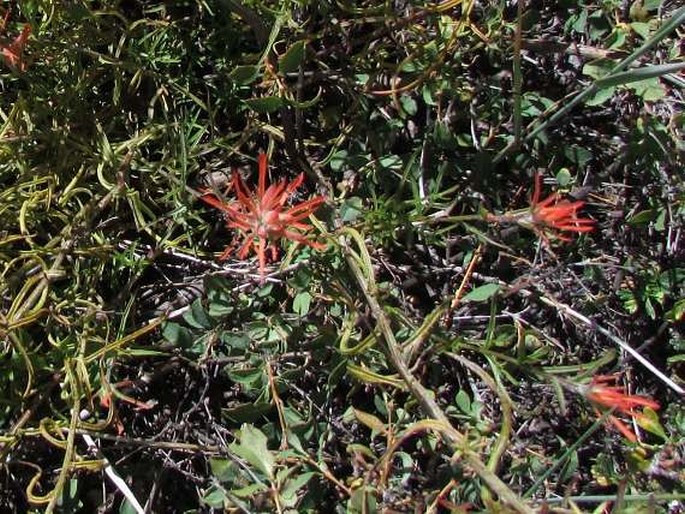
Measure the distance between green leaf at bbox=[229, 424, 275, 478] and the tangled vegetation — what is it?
68 millimetres

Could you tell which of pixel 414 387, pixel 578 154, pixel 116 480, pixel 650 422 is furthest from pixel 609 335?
pixel 116 480

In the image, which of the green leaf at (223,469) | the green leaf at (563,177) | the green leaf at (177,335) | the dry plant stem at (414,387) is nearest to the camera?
the dry plant stem at (414,387)

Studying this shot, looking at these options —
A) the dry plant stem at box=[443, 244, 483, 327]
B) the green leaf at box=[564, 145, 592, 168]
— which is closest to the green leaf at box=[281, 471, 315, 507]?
the dry plant stem at box=[443, 244, 483, 327]

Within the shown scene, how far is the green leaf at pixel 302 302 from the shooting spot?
144 cm

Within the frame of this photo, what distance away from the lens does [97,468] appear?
1452 mm

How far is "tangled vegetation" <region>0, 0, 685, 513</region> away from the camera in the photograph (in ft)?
4.74

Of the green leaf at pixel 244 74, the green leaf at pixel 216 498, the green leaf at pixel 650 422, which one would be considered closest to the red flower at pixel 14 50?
the green leaf at pixel 244 74

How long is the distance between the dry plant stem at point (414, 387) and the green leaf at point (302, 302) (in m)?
0.13

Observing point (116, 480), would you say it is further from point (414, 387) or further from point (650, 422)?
point (650, 422)

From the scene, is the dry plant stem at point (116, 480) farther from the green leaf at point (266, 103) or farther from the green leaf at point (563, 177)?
the green leaf at point (563, 177)

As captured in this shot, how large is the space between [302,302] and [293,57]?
1.29ft

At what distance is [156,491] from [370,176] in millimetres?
672

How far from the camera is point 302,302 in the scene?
144 centimetres

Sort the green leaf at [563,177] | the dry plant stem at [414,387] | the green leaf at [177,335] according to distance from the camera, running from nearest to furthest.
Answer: the dry plant stem at [414,387]
the green leaf at [177,335]
the green leaf at [563,177]
